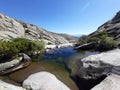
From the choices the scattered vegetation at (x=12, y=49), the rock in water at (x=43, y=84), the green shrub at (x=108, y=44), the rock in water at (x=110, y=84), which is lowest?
the rock in water at (x=110, y=84)

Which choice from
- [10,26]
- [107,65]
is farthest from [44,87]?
[10,26]

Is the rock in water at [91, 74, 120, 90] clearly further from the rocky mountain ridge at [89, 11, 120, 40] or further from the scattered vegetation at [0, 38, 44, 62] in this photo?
the rocky mountain ridge at [89, 11, 120, 40]

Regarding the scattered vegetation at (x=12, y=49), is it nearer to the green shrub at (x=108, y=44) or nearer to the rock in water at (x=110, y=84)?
the rock in water at (x=110, y=84)

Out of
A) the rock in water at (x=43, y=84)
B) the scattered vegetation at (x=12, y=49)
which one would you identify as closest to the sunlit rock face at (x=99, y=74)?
the rock in water at (x=43, y=84)

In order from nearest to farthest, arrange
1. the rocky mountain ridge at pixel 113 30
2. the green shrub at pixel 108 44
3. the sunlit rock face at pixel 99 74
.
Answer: the sunlit rock face at pixel 99 74
the green shrub at pixel 108 44
the rocky mountain ridge at pixel 113 30

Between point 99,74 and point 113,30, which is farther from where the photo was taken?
point 113,30

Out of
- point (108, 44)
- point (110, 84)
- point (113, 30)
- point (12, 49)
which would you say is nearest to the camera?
point (110, 84)

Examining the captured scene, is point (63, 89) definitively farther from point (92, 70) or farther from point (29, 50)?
point (29, 50)

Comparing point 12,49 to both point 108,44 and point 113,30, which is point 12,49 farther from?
point 113,30

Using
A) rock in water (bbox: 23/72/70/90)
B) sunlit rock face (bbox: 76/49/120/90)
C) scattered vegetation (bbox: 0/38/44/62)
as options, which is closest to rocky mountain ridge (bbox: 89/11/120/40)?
scattered vegetation (bbox: 0/38/44/62)

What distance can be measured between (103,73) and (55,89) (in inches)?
250

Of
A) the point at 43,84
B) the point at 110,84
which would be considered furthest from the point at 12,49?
the point at 110,84

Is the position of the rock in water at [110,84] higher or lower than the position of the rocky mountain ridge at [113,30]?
lower

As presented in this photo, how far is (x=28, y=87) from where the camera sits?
14.3m
